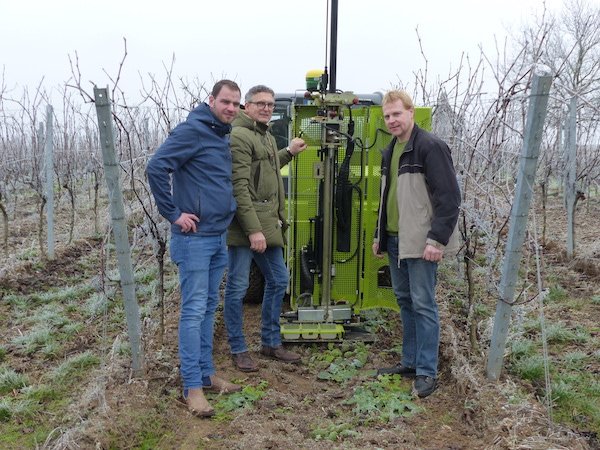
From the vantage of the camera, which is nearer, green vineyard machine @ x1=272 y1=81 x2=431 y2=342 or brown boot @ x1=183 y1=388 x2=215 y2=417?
brown boot @ x1=183 y1=388 x2=215 y2=417

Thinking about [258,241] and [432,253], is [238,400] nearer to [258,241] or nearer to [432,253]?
[258,241]

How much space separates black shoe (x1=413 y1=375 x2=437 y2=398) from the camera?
3006 millimetres

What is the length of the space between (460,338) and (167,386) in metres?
2.16

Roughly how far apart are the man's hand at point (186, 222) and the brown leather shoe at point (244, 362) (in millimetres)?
1161

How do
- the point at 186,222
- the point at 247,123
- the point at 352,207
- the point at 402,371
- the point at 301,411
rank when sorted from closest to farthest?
the point at 186,222, the point at 301,411, the point at 247,123, the point at 402,371, the point at 352,207

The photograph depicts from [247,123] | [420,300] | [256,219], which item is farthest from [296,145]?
[420,300]

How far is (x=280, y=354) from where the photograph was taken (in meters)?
3.65

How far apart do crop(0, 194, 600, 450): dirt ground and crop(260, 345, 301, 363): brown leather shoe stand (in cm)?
6

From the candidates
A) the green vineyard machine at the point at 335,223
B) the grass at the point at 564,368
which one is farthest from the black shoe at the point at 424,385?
the green vineyard machine at the point at 335,223

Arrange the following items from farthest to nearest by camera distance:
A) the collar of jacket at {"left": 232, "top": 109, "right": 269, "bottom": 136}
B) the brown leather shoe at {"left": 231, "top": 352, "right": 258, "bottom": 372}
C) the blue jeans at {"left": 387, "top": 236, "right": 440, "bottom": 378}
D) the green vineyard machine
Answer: the green vineyard machine, the brown leather shoe at {"left": 231, "top": 352, "right": 258, "bottom": 372}, the collar of jacket at {"left": 232, "top": 109, "right": 269, "bottom": 136}, the blue jeans at {"left": 387, "top": 236, "right": 440, "bottom": 378}

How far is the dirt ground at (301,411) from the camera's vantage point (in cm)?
249

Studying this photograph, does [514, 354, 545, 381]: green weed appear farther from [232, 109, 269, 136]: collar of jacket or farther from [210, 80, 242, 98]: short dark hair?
[210, 80, 242, 98]: short dark hair

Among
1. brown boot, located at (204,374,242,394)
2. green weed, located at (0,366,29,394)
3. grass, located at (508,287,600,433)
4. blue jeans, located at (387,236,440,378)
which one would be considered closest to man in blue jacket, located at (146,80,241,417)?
brown boot, located at (204,374,242,394)

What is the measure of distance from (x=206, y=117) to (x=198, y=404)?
1625mm
